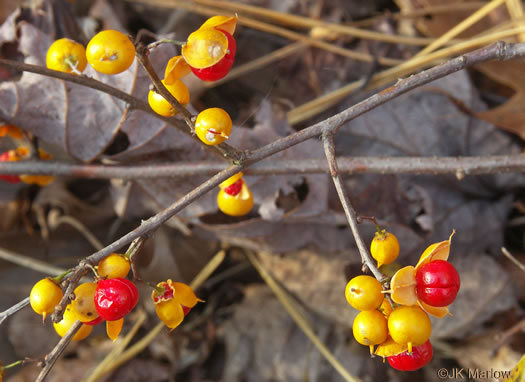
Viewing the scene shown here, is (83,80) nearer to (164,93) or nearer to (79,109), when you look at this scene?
(164,93)

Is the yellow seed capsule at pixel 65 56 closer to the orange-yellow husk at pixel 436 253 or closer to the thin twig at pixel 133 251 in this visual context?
the thin twig at pixel 133 251

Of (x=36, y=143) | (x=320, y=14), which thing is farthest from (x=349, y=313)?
(x=320, y=14)

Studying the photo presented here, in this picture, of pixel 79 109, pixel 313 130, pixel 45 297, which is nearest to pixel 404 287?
pixel 313 130

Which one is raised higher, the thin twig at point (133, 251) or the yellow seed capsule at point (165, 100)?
the yellow seed capsule at point (165, 100)

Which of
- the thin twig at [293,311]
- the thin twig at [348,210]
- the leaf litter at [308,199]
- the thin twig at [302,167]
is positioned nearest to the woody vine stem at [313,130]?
the thin twig at [348,210]

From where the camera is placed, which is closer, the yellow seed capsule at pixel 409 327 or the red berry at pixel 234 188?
the yellow seed capsule at pixel 409 327

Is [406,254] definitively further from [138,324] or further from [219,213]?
[138,324]

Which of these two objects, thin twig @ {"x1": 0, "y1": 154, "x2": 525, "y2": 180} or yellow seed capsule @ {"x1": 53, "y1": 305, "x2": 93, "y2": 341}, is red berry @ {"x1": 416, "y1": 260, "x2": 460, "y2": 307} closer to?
thin twig @ {"x1": 0, "y1": 154, "x2": 525, "y2": 180}
